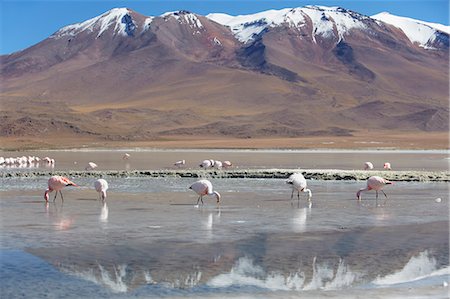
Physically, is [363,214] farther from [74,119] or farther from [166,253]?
[74,119]

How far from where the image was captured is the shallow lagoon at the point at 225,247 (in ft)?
26.2

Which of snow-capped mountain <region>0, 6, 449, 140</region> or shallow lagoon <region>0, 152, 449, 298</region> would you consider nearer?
shallow lagoon <region>0, 152, 449, 298</region>

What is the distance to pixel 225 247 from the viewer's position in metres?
10.3

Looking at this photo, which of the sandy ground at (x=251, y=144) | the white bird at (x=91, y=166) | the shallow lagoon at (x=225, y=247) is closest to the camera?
the shallow lagoon at (x=225, y=247)

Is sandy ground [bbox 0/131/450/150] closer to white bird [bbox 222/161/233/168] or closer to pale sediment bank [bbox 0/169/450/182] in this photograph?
white bird [bbox 222/161/233/168]

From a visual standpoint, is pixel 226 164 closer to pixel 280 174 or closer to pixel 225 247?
pixel 280 174

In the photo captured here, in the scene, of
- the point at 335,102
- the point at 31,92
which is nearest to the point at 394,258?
the point at 335,102

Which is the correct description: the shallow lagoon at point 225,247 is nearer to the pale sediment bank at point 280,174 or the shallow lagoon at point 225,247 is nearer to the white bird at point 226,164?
the pale sediment bank at point 280,174

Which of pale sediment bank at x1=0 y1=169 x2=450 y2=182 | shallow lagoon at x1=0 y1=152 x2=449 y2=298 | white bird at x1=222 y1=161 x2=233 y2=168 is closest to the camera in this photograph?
shallow lagoon at x1=0 y1=152 x2=449 y2=298

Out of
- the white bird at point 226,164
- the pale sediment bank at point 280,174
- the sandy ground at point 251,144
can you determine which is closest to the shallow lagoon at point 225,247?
the pale sediment bank at point 280,174

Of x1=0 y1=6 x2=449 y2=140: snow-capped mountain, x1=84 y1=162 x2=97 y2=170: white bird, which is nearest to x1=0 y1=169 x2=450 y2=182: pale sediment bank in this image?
x1=84 y1=162 x2=97 y2=170: white bird

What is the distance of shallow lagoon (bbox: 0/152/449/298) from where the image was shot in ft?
26.2

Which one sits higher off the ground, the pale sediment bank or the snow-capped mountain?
the snow-capped mountain

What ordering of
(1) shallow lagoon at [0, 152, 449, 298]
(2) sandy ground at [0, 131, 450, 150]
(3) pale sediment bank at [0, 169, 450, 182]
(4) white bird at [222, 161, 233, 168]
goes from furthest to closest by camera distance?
(2) sandy ground at [0, 131, 450, 150] < (4) white bird at [222, 161, 233, 168] < (3) pale sediment bank at [0, 169, 450, 182] < (1) shallow lagoon at [0, 152, 449, 298]
